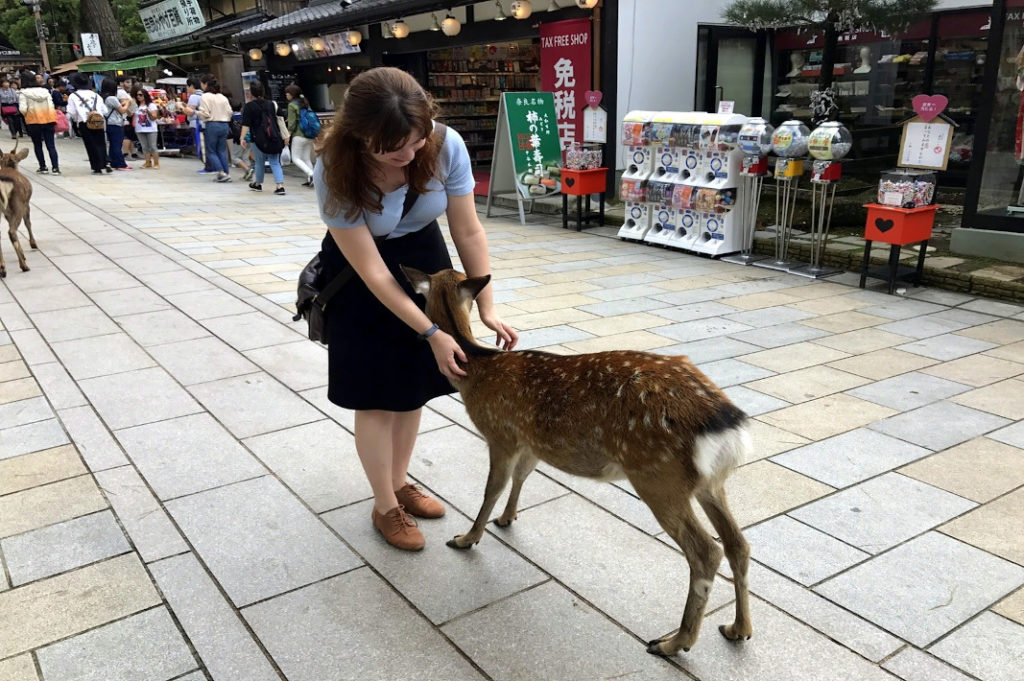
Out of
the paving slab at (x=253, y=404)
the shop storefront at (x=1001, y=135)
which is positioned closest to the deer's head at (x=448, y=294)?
the paving slab at (x=253, y=404)

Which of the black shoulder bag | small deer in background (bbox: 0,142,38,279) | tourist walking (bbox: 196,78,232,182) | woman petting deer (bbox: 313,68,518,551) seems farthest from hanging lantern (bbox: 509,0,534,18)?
the black shoulder bag

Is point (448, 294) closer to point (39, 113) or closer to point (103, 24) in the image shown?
point (39, 113)

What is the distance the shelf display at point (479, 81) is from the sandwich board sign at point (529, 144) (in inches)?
211

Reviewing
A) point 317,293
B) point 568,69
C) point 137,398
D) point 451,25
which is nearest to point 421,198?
point 317,293

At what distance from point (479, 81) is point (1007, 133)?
10.7 m

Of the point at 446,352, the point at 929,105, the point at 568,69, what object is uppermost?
the point at 568,69

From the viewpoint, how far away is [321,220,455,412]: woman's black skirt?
269 centimetres

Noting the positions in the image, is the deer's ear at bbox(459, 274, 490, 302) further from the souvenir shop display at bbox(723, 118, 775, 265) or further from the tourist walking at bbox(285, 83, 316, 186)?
the tourist walking at bbox(285, 83, 316, 186)

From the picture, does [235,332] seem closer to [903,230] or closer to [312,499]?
[312,499]

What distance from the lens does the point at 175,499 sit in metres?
3.26

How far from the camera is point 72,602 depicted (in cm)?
261

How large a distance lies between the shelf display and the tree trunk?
19.1 m

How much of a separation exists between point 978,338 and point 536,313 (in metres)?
3.26

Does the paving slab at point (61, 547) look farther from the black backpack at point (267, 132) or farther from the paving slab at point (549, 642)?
the black backpack at point (267, 132)
